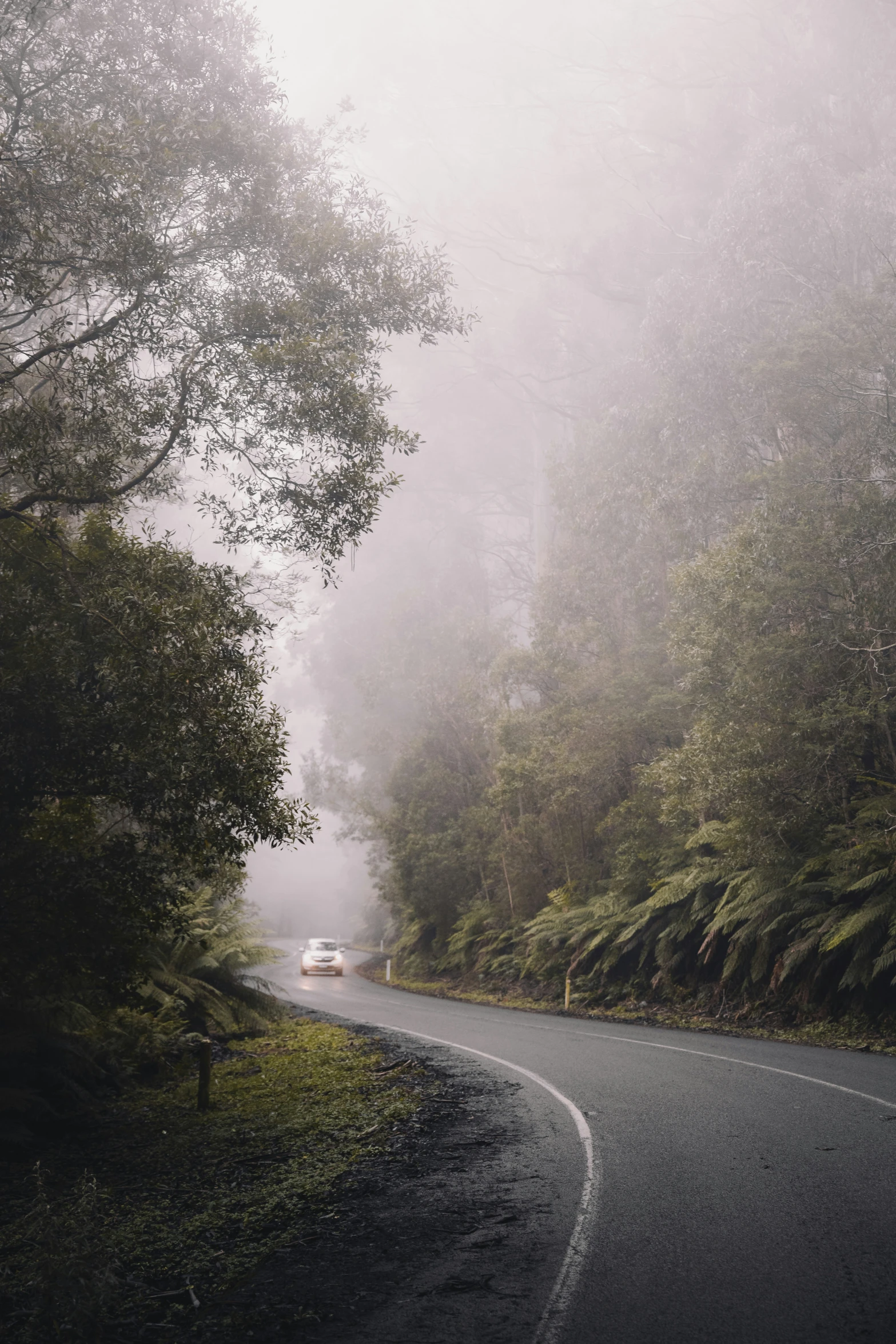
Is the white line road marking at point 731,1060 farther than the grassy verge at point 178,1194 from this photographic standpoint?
Yes

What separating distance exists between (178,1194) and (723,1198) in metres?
3.86

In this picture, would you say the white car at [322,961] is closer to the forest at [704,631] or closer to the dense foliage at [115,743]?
the forest at [704,631]

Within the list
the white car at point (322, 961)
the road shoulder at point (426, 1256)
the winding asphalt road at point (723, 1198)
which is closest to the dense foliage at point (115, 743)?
the road shoulder at point (426, 1256)

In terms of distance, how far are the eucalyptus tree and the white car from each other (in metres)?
29.2

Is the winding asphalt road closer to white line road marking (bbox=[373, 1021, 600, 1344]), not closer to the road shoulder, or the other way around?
white line road marking (bbox=[373, 1021, 600, 1344])

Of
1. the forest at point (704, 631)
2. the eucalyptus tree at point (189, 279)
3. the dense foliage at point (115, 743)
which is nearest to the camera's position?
the dense foliage at point (115, 743)

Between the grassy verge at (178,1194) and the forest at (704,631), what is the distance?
784cm

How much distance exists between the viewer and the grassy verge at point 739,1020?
44.2ft

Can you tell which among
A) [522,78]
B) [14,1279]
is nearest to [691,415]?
[14,1279]

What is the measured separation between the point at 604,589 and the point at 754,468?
26.8ft

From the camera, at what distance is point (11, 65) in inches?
372

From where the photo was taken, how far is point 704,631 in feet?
59.5

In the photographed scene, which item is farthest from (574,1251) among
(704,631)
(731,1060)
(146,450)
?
(704,631)

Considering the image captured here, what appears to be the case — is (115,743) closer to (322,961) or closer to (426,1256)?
(426,1256)
